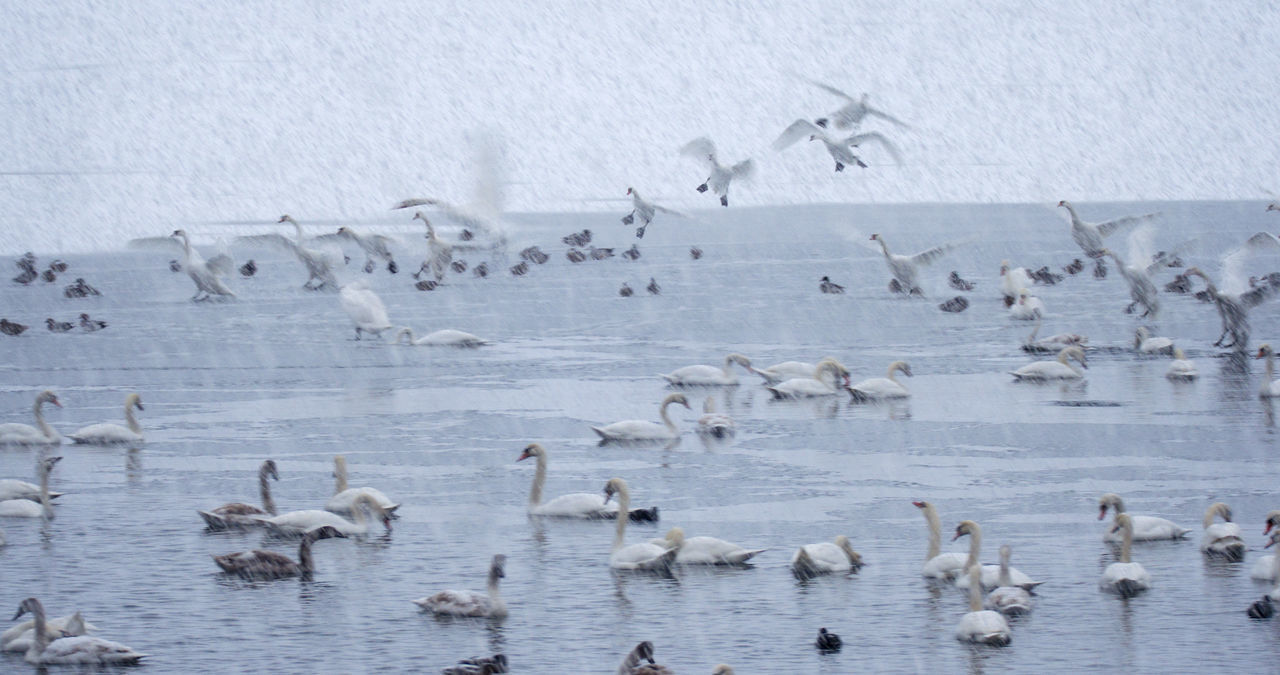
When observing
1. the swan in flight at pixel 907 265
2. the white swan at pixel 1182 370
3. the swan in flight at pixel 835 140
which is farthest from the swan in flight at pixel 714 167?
the white swan at pixel 1182 370

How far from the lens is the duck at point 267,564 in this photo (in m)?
9.52

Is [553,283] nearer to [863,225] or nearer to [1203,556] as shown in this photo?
[1203,556]

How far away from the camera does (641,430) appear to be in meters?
14.0

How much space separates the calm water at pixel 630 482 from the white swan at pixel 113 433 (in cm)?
28

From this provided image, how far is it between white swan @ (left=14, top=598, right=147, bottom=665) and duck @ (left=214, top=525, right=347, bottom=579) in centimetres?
167

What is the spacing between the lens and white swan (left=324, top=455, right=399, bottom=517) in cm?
1074

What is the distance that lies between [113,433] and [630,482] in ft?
15.6

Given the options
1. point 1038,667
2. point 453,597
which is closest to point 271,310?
point 453,597

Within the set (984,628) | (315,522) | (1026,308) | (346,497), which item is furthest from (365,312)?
(984,628)

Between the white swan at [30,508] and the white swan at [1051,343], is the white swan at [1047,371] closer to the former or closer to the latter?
the white swan at [1051,343]

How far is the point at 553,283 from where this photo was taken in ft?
116

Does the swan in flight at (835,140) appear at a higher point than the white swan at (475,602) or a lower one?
higher

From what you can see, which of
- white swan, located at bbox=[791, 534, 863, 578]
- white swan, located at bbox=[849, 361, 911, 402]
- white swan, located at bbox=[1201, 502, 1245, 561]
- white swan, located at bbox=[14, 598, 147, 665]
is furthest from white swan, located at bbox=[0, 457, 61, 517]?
white swan, located at bbox=[849, 361, 911, 402]

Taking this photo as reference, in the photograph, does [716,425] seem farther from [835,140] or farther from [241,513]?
[835,140]
